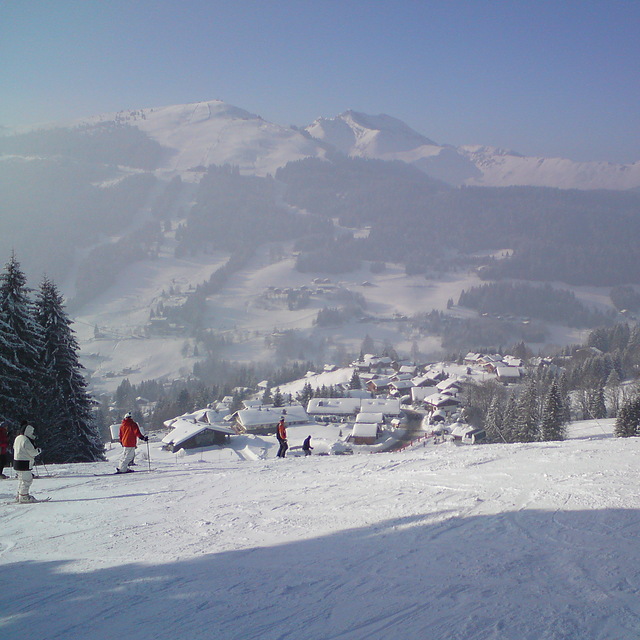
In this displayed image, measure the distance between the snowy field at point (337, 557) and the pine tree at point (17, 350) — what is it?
302 inches

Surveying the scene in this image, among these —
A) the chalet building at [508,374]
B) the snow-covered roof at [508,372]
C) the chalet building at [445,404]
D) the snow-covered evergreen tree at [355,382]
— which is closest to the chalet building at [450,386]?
the chalet building at [445,404]

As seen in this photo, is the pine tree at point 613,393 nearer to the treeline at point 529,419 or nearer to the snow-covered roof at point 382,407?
the treeline at point 529,419

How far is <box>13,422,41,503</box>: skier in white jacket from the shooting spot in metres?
7.46

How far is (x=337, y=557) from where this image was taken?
4562mm

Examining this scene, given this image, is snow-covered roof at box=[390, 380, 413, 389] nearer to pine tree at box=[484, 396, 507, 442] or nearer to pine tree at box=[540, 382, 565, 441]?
pine tree at box=[484, 396, 507, 442]

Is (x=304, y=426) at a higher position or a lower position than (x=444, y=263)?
lower

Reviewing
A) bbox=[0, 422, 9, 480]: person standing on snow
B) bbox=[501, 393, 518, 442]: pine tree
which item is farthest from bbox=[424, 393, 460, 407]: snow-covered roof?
bbox=[0, 422, 9, 480]: person standing on snow

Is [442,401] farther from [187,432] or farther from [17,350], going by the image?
[17,350]

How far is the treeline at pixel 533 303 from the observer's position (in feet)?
338

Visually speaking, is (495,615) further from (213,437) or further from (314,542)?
(213,437)

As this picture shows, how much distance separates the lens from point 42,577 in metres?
4.43

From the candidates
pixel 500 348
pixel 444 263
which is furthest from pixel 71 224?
pixel 500 348

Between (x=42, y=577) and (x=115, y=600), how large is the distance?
113 centimetres

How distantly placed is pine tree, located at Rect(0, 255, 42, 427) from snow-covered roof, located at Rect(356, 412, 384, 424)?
1200 inches
